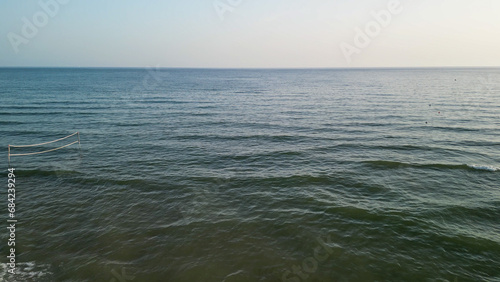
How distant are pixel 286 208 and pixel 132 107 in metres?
43.7

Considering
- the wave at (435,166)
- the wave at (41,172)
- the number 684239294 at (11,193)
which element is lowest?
the number 684239294 at (11,193)

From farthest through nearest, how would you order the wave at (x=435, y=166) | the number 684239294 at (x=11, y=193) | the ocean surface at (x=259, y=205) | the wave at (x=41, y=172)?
the wave at (x=435, y=166) → the wave at (x=41, y=172) → the number 684239294 at (x=11, y=193) → the ocean surface at (x=259, y=205)

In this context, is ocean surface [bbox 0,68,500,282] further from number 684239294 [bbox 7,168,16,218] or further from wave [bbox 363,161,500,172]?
number 684239294 [bbox 7,168,16,218]

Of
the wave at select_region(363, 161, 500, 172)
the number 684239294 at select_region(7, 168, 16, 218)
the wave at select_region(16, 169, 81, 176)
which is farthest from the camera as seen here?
the wave at select_region(363, 161, 500, 172)

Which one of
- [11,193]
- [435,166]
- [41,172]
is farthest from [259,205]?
[41,172]

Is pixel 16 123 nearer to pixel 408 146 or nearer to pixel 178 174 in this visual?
pixel 178 174

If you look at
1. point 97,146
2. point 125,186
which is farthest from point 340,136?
point 97,146

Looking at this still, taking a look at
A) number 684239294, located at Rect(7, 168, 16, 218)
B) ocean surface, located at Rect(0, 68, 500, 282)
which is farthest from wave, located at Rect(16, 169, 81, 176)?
number 684239294, located at Rect(7, 168, 16, 218)

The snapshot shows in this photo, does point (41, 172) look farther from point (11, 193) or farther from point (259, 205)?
point (259, 205)

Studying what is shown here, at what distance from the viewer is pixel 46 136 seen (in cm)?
3102

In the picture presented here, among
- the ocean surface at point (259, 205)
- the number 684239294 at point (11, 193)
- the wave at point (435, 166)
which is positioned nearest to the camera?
the ocean surface at point (259, 205)

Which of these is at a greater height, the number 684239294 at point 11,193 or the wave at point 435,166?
the wave at point 435,166

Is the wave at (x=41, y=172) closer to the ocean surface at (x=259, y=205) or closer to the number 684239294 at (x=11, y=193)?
the ocean surface at (x=259, y=205)

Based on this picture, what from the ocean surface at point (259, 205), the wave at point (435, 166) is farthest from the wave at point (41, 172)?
the wave at point (435, 166)
